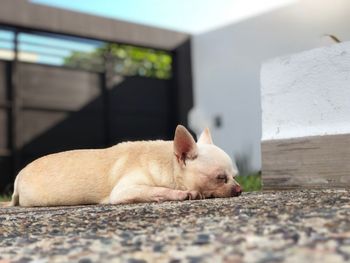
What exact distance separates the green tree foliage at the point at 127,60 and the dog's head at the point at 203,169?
621 cm

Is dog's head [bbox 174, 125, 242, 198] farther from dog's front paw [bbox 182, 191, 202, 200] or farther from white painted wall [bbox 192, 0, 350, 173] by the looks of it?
white painted wall [bbox 192, 0, 350, 173]

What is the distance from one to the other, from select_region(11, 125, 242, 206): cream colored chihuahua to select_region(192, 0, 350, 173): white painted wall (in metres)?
5.38

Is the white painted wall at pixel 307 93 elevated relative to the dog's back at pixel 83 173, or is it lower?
elevated

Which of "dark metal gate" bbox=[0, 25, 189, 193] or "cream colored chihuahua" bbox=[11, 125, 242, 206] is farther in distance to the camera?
"dark metal gate" bbox=[0, 25, 189, 193]

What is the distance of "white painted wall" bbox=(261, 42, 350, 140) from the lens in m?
3.46

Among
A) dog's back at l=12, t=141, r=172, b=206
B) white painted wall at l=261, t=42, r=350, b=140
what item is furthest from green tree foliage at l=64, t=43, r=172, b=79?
white painted wall at l=261, t=42, r=350, b=140

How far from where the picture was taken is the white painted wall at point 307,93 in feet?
11.4

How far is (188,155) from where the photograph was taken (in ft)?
11.3

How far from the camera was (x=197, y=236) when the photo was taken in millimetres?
1658

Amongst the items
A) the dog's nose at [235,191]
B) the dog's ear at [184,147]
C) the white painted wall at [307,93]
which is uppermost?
the white painted wall at [307,93]

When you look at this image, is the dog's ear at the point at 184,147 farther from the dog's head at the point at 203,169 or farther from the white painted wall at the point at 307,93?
the white painted wall at the point at 307,93

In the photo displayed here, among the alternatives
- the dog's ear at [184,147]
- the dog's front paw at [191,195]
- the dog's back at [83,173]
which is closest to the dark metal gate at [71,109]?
the dog's back at [83,173]

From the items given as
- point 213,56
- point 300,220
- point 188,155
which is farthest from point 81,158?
point 213,56

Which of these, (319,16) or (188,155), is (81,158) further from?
(319,16)
